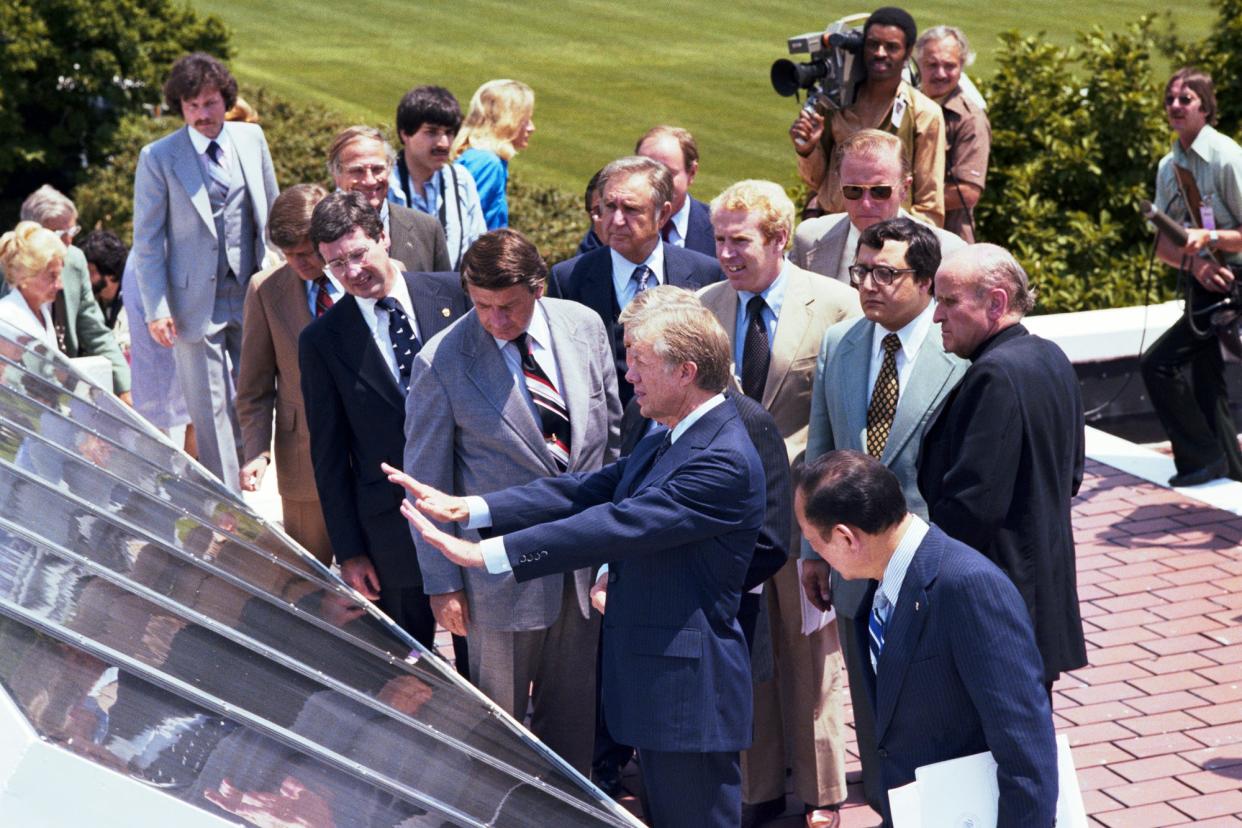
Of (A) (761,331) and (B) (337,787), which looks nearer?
(B) (337,787)

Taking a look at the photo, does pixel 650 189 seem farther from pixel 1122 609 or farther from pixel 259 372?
pixel 1122 609

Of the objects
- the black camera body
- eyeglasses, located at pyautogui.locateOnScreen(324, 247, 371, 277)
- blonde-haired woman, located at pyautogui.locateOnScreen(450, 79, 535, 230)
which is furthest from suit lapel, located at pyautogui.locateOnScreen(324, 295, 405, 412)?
the black camera body

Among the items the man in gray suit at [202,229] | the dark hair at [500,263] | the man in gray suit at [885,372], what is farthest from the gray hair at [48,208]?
the man in gray suit at [885,372]

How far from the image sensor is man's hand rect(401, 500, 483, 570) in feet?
13.6

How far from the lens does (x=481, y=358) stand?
4.95 metres

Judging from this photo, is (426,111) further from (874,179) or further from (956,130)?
(956,130)

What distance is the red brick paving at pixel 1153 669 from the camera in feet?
18.5

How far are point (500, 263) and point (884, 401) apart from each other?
130cm

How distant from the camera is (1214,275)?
8312 millimetres

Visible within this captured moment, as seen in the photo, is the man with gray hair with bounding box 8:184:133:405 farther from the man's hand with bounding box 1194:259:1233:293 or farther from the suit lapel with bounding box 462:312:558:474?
the man's hand with bounding box 1194:259:1233:293

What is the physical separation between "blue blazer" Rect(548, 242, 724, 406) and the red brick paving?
1.86 meters

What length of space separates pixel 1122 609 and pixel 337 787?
16.3 ft

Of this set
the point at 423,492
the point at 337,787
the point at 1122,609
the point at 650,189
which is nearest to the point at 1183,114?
the point at 1122,609

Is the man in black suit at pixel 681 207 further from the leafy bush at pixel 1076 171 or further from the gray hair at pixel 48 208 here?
the leafy bush at pixel 1076 171
